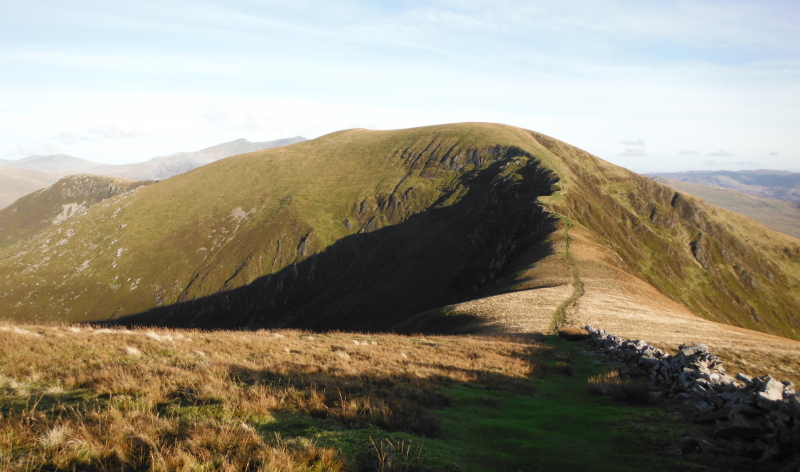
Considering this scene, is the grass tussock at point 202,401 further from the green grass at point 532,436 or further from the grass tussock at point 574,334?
the grass tussock at point 574,334

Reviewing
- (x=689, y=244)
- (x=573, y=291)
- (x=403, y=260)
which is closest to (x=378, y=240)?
(x=403, y=260)

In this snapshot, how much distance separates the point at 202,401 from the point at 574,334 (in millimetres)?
26139

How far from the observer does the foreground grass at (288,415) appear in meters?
6.92

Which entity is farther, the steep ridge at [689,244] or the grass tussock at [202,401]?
the steep ridge at [689,244]

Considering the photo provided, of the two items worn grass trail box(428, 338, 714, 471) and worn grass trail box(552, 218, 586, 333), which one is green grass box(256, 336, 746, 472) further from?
worn grass trail box(552, 218, 586, 333)

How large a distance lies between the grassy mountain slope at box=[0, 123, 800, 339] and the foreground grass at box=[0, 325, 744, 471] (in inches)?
2832

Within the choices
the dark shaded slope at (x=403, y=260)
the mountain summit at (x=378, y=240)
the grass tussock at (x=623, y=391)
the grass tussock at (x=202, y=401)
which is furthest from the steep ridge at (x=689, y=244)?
the grass tussock at (x=202, y=401)

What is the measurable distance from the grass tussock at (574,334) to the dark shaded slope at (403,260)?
179 feet

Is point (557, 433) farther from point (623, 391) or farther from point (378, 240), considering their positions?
point (378, 240)

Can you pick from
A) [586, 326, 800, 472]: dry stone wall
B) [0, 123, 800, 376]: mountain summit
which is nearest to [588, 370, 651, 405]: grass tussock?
[586, 326, 800, 472]: dry stone wall

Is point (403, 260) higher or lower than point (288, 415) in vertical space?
lower

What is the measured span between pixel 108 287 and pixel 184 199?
47.4 metres

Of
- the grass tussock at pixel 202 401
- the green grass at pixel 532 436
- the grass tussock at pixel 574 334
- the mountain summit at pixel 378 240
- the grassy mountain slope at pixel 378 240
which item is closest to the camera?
the grass tussock at pixel 202 401

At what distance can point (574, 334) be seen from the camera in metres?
29.2
